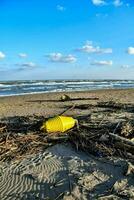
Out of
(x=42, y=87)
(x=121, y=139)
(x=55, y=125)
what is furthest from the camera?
(x=42, y=87)

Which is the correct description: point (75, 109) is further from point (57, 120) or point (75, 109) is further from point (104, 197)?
point (104, 197)

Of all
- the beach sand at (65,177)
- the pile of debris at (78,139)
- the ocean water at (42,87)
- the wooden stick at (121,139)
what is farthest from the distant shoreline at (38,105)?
the ocean water at (42,87)

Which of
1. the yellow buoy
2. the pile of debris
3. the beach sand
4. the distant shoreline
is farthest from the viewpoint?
the distant shoreline

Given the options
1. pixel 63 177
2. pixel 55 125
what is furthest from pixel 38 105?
pixel 63 177

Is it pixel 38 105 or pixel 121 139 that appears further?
pixel 38 105

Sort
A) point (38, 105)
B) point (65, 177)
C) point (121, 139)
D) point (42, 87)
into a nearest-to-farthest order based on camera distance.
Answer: point (65, 177) < point (121, 139) < point (38, 105) < point (42, 87)

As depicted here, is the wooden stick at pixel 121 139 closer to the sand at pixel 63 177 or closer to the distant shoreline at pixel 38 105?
the sand at pixel 63 177

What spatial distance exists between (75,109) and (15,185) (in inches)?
350

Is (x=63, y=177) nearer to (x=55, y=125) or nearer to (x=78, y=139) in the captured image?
(x=78, y=139)

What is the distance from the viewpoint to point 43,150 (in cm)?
632

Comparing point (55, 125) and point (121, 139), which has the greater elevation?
point (55, 125)

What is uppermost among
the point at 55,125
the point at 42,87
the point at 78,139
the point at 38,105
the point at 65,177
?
the point at 55,125

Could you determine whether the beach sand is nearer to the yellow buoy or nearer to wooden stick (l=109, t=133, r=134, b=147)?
wooden stick (l=109, t=133, r=134, b=147)

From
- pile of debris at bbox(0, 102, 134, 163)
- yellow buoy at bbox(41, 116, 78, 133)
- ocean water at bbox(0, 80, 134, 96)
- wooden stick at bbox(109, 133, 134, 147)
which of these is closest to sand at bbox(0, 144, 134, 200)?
pile of debris at bbox(0, 102, 134, 163)
